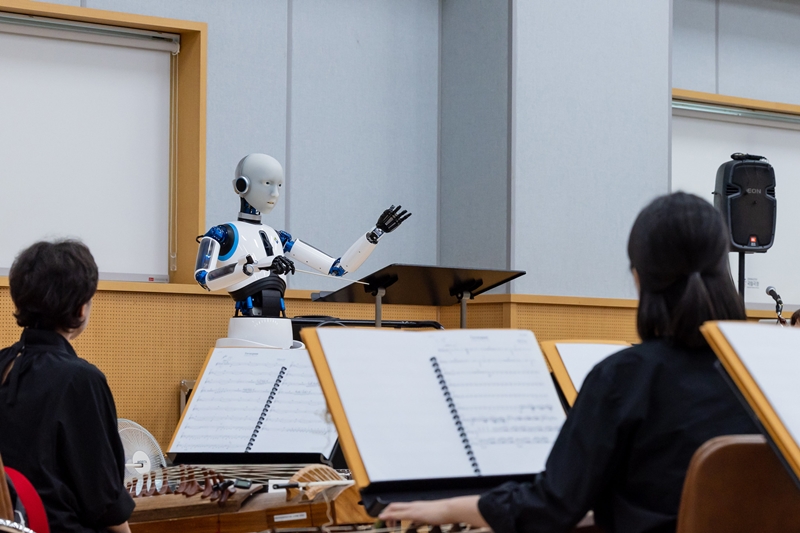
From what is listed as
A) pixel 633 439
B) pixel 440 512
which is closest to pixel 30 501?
pixel 440 512

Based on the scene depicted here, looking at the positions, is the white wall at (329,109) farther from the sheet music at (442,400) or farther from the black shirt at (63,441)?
the sheet music at (442,400)

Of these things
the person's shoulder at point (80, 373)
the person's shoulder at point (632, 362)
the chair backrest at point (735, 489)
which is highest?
the person's shoulder at point (632, 362)

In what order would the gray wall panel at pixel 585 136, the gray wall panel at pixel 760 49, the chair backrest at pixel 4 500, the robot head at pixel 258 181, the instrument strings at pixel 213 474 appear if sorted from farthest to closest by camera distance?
the gray wall panel at pixel 760 49 → the gray wall panel at pixel 585 136 → the robot head at pixel 258 181 → the instrument strings at pixel 213 474 → the chair backrest at pixel 4 500

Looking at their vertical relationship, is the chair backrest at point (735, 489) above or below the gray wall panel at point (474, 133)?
below

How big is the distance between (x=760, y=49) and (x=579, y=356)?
19.8 feet

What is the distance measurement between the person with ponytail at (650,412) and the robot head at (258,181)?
300 centimetres

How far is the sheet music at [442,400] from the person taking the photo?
1.47 metres

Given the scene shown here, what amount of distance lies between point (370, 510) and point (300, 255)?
298cm

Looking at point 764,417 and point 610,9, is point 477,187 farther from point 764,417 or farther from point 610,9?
point 764,417

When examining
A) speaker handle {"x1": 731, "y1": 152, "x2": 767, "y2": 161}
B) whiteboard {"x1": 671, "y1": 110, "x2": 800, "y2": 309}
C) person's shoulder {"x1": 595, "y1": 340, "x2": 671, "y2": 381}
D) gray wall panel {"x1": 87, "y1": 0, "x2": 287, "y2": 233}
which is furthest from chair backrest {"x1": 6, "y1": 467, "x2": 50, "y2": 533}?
whiteboard {"x1": 671, "y1": 110, "x2": 800, "y2": 309}

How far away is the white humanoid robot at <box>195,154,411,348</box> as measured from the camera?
4078 millimetres

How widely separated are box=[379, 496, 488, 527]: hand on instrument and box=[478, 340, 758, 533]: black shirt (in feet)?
0.19

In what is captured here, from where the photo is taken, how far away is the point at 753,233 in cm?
566

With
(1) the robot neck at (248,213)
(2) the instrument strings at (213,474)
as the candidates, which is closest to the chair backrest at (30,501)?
(2) the instrument strings at (213,474)
